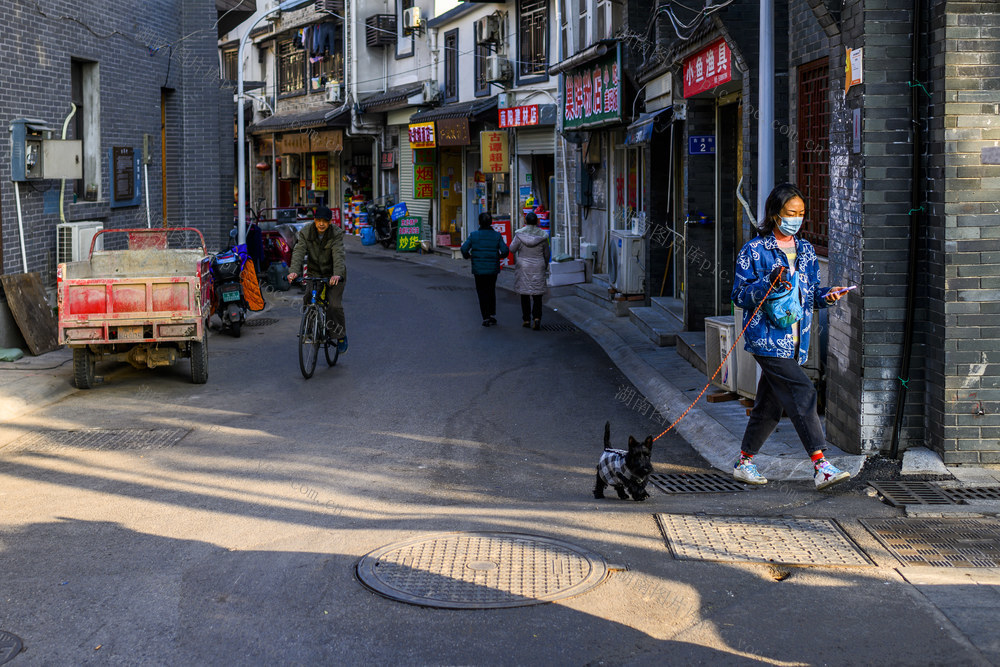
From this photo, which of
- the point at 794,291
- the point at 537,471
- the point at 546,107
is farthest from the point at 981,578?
the point at 546,107

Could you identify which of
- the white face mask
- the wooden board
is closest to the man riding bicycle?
the wooden board

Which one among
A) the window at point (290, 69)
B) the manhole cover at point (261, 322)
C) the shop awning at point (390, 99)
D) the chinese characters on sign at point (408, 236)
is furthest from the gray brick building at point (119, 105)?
the window at point (290, 69)

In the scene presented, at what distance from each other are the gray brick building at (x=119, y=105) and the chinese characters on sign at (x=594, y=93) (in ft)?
21.9

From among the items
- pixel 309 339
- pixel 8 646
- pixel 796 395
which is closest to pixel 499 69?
pixel 309 339

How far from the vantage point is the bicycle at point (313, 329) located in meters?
12.0

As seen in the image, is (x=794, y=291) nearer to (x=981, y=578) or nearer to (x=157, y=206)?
(x=981, y=578)

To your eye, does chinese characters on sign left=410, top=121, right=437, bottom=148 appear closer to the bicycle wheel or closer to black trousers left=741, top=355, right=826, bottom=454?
the bicycle wheel

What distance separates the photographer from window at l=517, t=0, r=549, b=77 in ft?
84.4

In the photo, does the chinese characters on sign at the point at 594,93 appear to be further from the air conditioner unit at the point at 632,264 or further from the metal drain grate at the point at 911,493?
the metal drain grate at the point at 911,493

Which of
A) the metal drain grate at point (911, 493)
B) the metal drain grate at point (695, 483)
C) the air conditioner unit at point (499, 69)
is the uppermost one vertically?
the air conditioner unit at point (499, 69)

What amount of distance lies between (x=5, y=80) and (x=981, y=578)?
12.4 metres

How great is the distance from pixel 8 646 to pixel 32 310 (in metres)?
9.52

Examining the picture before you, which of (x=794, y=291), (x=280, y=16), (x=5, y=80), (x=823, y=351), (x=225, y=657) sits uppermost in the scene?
(x=280, y=16)

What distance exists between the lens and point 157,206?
752 inches
